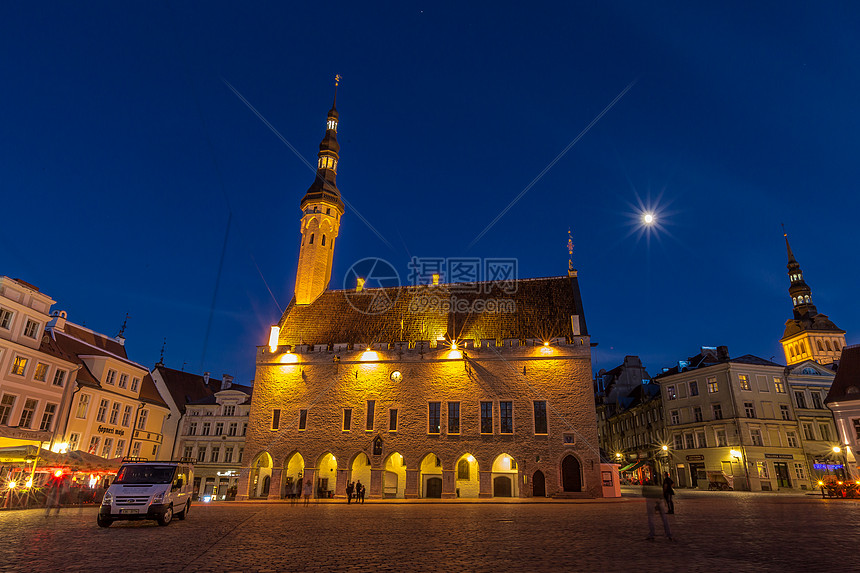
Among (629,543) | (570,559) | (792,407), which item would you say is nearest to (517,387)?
(629,543)

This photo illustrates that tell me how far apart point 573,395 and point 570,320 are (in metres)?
5.43

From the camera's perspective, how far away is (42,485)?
2470cm

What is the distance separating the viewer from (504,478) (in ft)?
110

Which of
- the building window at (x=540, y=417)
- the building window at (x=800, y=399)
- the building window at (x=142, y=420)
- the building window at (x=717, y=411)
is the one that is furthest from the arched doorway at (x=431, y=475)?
the building window at (x=800, y=399)

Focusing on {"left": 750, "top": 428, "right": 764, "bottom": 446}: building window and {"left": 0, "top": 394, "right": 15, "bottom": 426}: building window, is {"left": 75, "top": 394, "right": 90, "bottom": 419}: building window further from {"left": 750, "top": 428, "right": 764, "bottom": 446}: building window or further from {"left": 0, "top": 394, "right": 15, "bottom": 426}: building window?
{"left": 750, "top": 428, "right": 764, "bottom": 446}: building window

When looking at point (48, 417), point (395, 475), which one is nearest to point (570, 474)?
point (395, 475)

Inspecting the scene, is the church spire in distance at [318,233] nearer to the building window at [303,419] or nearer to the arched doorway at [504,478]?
the building window at [303,419]

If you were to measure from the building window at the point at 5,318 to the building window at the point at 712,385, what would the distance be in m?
53.6

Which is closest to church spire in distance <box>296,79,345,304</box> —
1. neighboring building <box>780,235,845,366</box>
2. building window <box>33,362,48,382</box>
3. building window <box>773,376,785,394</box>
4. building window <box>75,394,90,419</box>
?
building window <box>75,394,90,419</box>

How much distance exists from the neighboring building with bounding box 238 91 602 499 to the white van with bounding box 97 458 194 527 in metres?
17.7

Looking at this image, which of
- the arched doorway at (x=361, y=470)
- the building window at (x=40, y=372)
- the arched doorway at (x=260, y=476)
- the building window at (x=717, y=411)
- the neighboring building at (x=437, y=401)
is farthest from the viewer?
the building window at (x=717, y=411)

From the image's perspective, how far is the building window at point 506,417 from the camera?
33.1m

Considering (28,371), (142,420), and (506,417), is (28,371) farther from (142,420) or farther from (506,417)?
(506,417)

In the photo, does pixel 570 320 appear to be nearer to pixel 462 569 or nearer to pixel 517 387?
pixel 517 387
